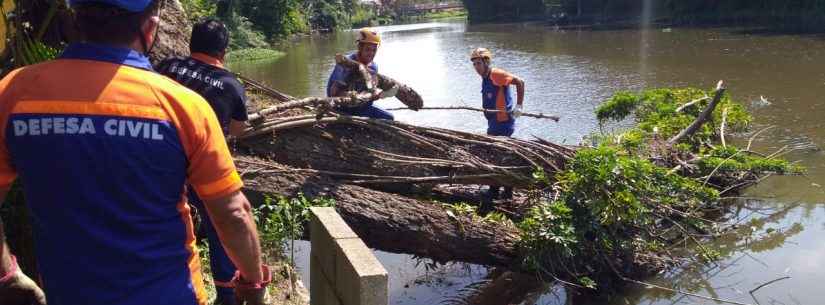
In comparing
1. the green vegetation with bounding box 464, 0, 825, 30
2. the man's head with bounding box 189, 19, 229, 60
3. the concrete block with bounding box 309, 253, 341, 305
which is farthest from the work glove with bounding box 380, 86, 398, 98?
the green vegetation with bounding box 464, 0, 825, 30

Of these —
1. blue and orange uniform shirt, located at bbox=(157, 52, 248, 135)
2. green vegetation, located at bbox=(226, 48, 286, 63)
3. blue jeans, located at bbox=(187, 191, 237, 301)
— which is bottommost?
green vegetation, located at bbox=(226, 48, 286, 63)

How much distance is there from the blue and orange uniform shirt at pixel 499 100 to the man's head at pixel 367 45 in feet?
5.27

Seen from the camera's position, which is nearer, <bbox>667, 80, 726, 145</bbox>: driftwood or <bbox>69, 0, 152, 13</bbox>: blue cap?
<bbox>69, 0, 152, 13</bbox>: blue cap

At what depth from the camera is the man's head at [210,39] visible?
3.63m

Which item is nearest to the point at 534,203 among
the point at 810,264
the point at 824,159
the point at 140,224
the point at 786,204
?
the point at 810,264

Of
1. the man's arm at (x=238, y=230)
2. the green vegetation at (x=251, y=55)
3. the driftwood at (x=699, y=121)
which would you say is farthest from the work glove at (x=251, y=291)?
the green vegetation at (x=251, y=55)

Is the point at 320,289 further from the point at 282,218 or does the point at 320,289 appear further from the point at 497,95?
the point at 497,95

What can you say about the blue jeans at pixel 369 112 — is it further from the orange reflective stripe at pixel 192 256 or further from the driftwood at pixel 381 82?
the orange reflective stripe at pixel 192 256

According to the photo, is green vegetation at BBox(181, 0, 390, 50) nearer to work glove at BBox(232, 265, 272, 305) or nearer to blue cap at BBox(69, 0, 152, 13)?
work glove at BBox(232, 265, 272, 305)

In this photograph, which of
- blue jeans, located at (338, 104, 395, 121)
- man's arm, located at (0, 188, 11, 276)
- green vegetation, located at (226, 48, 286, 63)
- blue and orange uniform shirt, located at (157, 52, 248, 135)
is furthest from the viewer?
green vegetation, located at (226, 48, 286, 63)

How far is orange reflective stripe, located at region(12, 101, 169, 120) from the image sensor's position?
1712mm

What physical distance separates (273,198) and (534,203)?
229cm

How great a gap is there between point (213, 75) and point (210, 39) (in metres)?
0.25

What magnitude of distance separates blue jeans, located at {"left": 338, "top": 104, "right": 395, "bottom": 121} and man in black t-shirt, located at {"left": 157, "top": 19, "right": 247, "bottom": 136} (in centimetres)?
236
